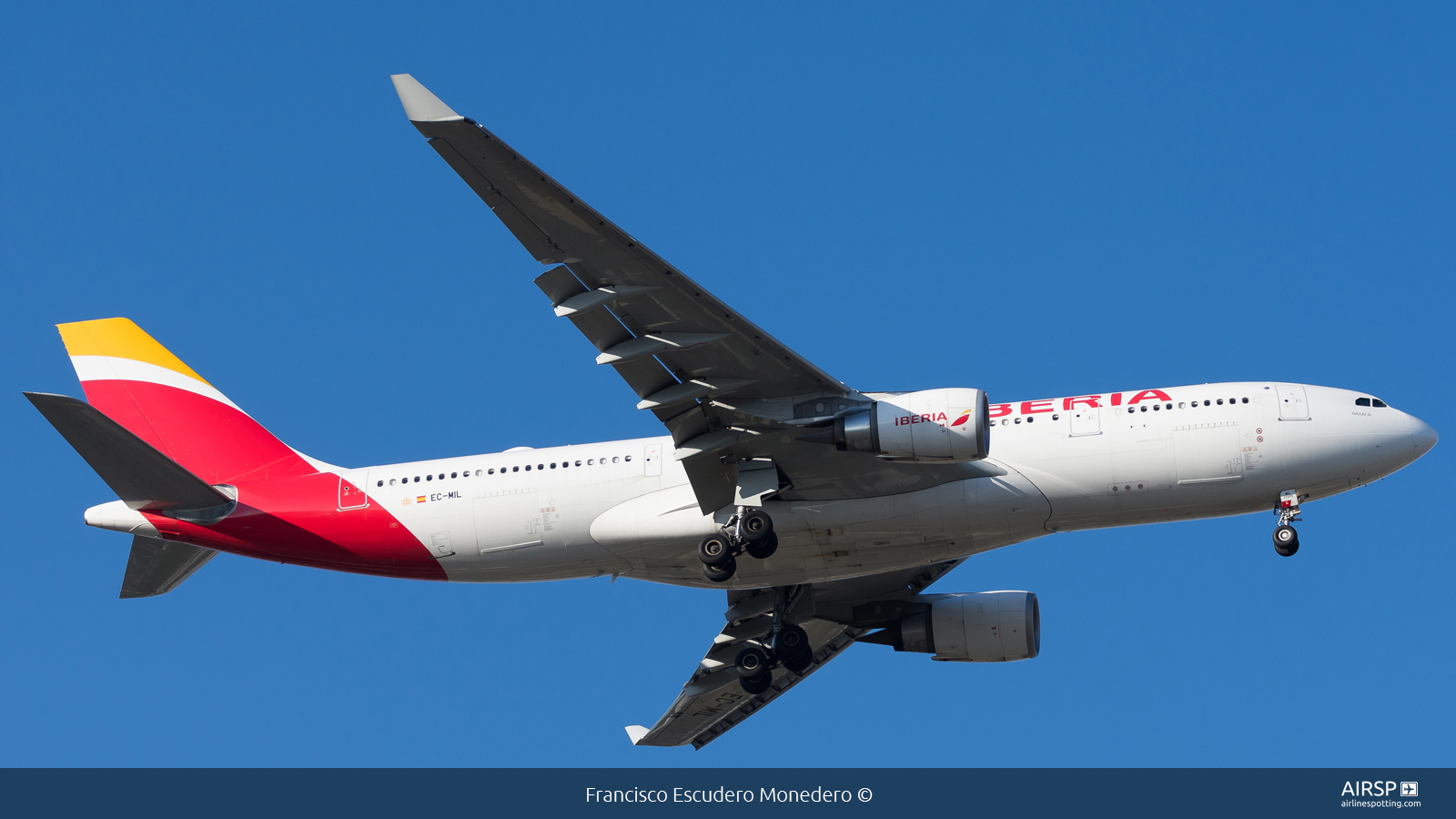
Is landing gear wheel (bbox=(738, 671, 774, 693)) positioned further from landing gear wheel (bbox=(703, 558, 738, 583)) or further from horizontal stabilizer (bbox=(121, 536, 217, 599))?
horizontal stabilizer (bbox=(121, 536, 217, 599))

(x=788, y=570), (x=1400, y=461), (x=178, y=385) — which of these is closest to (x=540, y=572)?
(x=788, y=570)

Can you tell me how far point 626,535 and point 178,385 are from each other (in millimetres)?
11293

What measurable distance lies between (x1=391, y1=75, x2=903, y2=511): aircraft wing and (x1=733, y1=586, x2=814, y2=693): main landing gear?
4.56 metres

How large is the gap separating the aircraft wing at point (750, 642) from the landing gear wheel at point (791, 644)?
70 centimetres

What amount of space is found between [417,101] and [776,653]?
15.1 m

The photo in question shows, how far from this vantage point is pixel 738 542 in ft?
88.8

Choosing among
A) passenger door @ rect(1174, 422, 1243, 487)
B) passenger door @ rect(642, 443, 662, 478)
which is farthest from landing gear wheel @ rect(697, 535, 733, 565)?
passenger door @ rect(1174, 422, 1243, 487)

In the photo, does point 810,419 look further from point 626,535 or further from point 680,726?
point 680,726

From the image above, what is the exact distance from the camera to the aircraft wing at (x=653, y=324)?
72.7 ft

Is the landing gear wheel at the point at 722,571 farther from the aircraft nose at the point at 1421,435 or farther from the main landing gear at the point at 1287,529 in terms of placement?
the aircraft nose at the point at 1421,435

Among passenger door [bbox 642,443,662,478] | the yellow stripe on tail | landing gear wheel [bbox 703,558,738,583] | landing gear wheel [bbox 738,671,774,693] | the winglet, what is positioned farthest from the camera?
the yellow stripe on tail

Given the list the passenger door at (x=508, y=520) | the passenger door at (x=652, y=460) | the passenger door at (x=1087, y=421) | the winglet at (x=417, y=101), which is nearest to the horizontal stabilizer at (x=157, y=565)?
the passenger door at (x=508, y=520)

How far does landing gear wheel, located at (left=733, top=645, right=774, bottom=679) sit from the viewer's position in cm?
3042

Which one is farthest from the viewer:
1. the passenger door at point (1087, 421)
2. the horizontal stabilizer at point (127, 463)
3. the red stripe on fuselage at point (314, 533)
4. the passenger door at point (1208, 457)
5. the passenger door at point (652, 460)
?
the red stripe on fuselage at point (314, 533)
